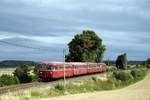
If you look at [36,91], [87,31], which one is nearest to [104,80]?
[36,91]

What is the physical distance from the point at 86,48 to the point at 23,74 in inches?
2375

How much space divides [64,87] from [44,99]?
13.7 m

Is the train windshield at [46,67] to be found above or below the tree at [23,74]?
above

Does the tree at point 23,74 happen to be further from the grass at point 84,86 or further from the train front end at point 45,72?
the grass at point 84,86

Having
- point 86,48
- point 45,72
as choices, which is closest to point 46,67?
point 45,72

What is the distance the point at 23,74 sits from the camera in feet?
222

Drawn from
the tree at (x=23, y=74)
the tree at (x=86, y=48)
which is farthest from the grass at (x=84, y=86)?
the tree at (x=86, y=48)

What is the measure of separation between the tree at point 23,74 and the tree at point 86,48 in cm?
5444

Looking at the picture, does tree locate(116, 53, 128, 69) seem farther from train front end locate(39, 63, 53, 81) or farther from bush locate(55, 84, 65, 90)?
bush locate(55, 84, 65, 90)

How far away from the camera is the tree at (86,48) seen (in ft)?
406

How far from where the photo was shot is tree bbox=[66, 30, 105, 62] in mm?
123631

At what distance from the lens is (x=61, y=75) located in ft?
221

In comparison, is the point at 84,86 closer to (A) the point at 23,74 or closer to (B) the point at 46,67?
(B) the point at 46,67

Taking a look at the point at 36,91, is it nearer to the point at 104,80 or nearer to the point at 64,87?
the point at 64,87
